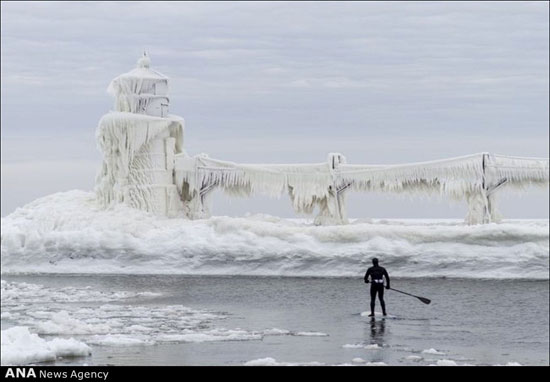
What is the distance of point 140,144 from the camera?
4353 cm

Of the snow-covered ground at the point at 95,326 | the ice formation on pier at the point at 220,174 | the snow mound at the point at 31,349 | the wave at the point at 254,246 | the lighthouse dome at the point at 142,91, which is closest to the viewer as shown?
the snow mound at the point at 31,349

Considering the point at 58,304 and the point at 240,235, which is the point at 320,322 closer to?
the point at 58,304

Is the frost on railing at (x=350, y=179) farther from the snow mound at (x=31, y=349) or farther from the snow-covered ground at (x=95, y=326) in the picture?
the snow mound at (x=31, y=349)

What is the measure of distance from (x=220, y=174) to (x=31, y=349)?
85.1 feet

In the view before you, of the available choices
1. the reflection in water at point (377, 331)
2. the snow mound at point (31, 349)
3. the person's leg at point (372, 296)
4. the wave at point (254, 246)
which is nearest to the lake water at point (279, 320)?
the reflection in water at point (377, 331)

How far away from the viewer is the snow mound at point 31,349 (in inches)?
708

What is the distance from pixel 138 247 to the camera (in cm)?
4119

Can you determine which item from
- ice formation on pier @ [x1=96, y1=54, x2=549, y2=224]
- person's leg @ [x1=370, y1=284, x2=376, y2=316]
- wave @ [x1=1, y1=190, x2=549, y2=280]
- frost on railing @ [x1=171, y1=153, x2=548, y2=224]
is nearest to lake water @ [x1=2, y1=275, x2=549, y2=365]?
person's leg @ [x1=370, y1=284, x2=376, y2=316]
